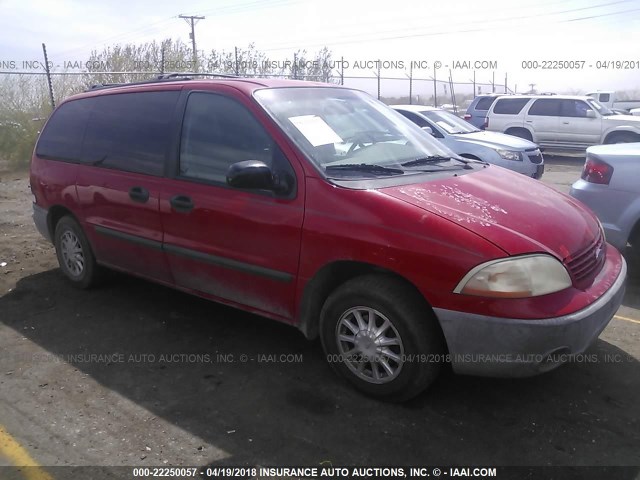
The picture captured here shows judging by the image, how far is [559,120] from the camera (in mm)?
16281

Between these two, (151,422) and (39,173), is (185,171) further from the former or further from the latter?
(39,173)

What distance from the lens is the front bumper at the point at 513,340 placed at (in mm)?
2711

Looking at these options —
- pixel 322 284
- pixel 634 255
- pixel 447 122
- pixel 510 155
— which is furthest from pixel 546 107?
pixel 322 284

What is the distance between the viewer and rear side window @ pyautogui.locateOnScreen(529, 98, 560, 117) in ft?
53.6

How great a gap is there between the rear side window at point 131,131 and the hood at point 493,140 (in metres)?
6.83

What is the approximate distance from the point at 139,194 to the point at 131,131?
56 centimetres

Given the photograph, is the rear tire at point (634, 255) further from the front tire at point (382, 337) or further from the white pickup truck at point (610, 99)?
the white pickup truck at point (610, 99)

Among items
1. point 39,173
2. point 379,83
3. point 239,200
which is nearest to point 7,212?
point 39,173

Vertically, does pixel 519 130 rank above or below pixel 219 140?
below

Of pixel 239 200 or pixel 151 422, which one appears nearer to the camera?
pixel 151 422

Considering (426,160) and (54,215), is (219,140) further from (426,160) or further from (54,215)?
(54,215)

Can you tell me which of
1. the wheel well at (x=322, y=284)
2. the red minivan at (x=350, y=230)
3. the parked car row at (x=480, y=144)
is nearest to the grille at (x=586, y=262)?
the red minivan at (x=350, y=230)

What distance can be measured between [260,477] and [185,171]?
2101 mm

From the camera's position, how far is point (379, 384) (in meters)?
3.15
